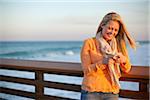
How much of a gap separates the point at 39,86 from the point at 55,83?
21cm

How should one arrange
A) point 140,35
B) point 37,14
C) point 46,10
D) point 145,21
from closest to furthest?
point 145,21
point 140,35
point 46,10
point 37,14

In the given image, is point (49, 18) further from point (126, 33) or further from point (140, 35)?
point (126, 33)

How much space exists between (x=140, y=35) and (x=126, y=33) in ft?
2.56

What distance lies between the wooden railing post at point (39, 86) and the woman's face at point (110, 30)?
3.14ft

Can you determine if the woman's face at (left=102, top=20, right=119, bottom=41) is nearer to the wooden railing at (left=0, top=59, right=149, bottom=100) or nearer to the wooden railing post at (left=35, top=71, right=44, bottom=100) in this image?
the wooden railing at (left=0, top=59, right=149, bottom=100)

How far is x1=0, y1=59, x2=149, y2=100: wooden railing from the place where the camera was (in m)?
1.80

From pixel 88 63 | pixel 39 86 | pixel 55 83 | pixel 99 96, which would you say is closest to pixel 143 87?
pixel 99 96

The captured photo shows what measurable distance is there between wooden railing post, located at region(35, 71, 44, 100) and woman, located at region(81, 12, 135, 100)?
33.0 inches

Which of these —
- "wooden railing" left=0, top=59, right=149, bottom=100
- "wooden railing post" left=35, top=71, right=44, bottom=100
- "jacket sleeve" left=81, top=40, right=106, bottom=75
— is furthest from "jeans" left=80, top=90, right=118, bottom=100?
"wooden railing post" left=35, top=71, right=44, bottom=100

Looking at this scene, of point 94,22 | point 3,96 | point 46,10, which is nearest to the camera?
point 3,96

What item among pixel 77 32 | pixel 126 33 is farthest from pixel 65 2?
pixel 126 33

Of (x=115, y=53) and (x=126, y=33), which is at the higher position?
(x=126, y=33)

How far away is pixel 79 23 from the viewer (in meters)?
3.64

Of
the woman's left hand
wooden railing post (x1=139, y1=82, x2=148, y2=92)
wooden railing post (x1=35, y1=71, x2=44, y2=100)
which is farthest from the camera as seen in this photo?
wooden railing post (x1=35, y1=71, x2=44, y2=100)
